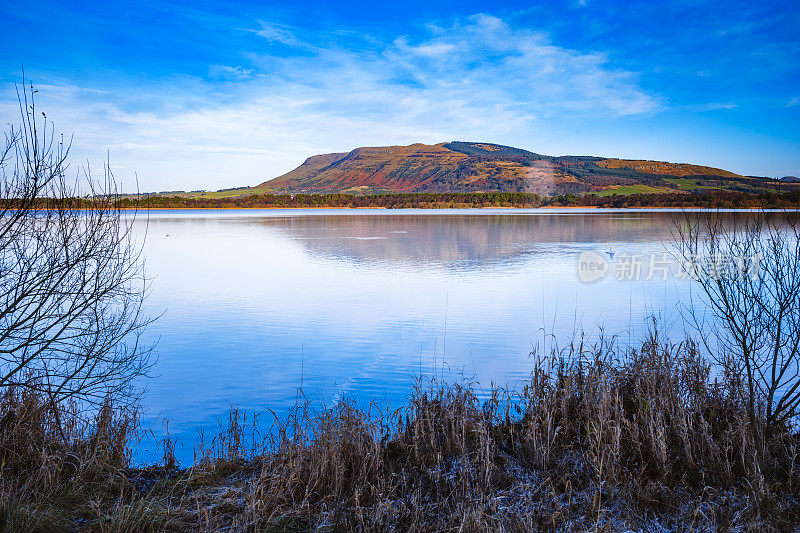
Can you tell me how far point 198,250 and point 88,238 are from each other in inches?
914

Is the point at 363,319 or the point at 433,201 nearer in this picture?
the point at 363,319

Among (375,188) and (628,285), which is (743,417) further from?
(375,188)

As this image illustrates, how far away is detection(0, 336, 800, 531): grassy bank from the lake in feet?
3.62

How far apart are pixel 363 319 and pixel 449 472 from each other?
752 centimetres

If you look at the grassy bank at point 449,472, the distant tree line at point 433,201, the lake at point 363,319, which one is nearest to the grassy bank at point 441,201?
the distant tree line at point 433,201

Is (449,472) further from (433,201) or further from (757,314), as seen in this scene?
(433,201)

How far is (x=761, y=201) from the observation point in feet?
18.8

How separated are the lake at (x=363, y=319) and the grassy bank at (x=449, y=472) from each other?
110 centimetres

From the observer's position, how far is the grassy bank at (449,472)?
3.84m

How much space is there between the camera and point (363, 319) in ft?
39.6

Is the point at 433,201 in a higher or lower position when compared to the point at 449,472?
higher

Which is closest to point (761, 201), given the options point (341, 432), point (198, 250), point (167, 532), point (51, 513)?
point (341, 432)

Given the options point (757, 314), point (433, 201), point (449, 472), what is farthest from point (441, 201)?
point (449, 472)

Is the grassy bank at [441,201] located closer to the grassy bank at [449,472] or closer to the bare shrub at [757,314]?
the bare shrub at [757,314]
